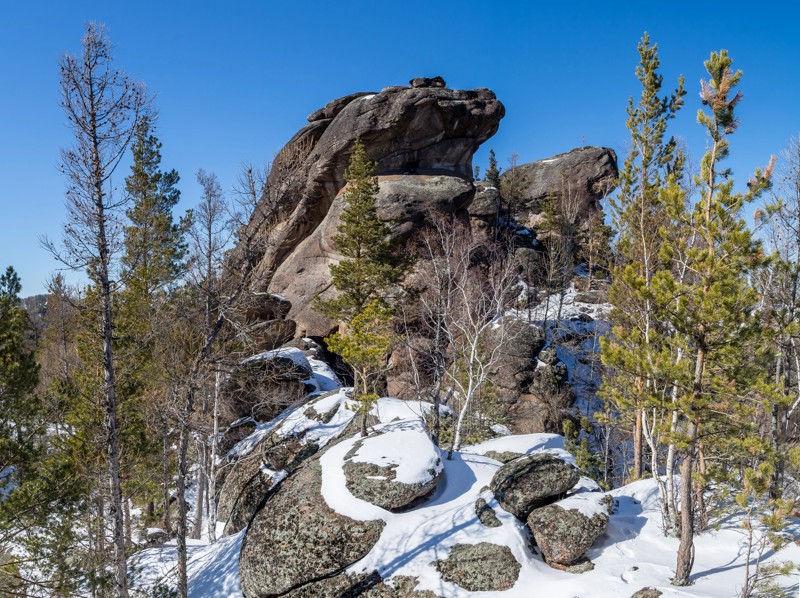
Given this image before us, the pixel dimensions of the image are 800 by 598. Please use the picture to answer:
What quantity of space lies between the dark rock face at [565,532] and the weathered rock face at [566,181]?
1410 inches

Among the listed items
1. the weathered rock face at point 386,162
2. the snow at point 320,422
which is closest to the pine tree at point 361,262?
the snow at point 320,422

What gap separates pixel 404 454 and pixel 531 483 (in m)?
3.13

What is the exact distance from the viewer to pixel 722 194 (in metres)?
8.03

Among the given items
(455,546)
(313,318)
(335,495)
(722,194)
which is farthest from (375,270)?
(722,194)

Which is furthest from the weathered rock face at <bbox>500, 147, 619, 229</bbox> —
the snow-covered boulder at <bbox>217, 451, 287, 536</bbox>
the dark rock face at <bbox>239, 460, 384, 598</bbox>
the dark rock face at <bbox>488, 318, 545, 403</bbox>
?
the dark rock face at <bbox>239, 460, 384, 598</bbox>

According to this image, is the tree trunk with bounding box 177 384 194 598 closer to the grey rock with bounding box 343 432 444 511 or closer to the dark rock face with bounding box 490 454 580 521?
the grey rock with bounding box 343 432 444 511

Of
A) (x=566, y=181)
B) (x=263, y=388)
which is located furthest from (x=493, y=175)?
(x=263, y=388)

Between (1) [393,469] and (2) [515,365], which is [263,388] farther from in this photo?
(2) [515,365]

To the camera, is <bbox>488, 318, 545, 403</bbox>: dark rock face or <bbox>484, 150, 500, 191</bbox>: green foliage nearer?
<bbox>488, 318, 545, 403</bbox>: dark rock face

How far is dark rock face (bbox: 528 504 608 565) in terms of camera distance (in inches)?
398

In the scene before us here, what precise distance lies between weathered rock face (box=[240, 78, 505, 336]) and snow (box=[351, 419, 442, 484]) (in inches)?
681

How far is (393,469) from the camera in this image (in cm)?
1198

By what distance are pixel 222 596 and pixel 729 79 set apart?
48.1 ft

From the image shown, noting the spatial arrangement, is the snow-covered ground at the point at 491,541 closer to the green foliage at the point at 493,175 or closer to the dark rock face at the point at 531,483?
the dark rock face at the point at 531,483
